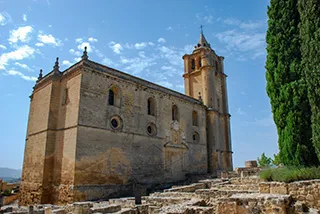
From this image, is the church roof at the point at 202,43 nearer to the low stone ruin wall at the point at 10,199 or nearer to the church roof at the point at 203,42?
the church roof at the point at 203,42

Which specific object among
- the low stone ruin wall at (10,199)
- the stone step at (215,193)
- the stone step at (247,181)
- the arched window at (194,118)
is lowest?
the low stone ruin wall at (10,199)

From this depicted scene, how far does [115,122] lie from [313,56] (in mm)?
12685

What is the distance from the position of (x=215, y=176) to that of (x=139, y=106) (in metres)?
8.89

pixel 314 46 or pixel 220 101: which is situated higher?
pixel 220 101

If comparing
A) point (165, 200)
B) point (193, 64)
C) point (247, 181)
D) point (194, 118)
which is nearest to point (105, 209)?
point (165, 200)

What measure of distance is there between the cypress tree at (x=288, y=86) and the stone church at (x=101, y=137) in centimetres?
1062

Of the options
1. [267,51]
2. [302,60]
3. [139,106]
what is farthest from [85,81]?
[302,60]

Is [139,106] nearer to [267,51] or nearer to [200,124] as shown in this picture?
[200,124]

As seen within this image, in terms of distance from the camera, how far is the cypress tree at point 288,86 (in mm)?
8172

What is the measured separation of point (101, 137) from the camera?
15.8 meters

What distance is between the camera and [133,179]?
17.2 metres

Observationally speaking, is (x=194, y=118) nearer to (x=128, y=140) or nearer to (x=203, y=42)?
(x=128, y=140)

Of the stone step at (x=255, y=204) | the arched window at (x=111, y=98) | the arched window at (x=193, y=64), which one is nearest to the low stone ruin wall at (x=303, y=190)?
the stone step at (x=255, y=204)

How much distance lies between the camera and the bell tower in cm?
2505
